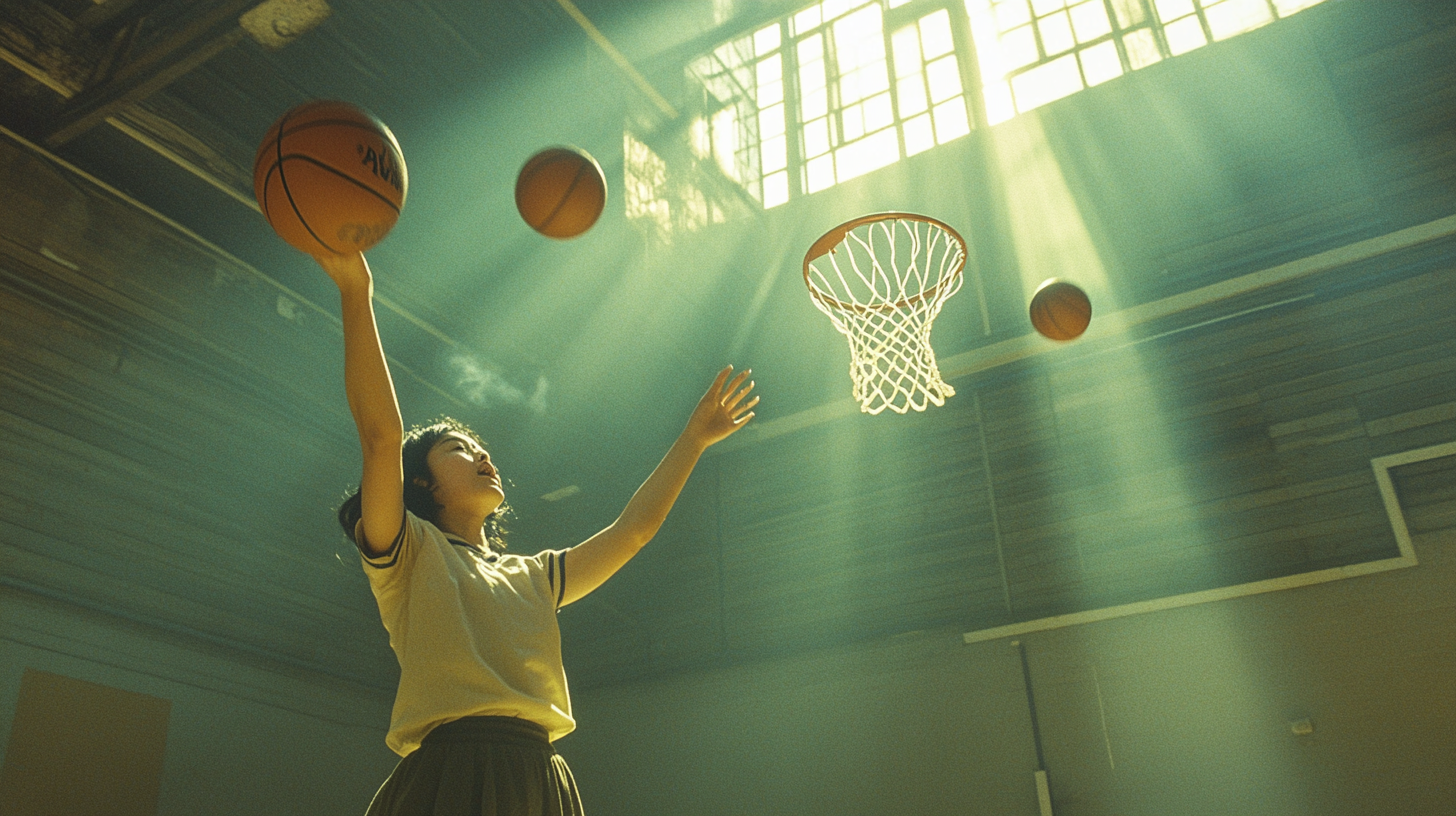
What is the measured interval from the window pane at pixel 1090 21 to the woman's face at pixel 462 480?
7521mm

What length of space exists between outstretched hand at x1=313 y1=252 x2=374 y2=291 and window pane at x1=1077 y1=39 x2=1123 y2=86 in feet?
24.7

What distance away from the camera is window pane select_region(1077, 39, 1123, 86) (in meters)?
8.20

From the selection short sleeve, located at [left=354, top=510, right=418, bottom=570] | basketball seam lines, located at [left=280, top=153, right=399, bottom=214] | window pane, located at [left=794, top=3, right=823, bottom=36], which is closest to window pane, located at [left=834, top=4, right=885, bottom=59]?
window pane, located at [left=794, top=3, right=823, bottom=36]

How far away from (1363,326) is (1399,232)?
68 centimetres

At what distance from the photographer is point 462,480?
246 centimetres

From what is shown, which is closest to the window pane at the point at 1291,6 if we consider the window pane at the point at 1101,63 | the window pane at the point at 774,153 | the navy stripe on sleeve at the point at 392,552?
the window pane at the point at 1101,63

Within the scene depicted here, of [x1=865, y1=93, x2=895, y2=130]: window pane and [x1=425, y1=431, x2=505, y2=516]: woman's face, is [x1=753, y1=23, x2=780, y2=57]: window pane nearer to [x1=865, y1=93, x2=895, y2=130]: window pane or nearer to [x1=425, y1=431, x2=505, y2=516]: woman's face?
[x1=865, y1=93, x2=895, y2=130]: window pane

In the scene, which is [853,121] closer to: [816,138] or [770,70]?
[816,138]

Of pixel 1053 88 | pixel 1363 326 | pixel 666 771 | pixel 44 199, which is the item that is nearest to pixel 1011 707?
pixel 666 771

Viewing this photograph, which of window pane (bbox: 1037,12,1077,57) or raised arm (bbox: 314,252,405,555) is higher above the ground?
window pane (bbox: 1037,12,1077,57)

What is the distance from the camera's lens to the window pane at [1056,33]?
8453 millimetres

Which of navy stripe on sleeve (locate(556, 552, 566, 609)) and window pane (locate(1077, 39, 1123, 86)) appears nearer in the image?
navy stripe on sleeve (locate(556, 552, 566, 609))

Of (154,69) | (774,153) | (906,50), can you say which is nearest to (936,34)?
(906,50)

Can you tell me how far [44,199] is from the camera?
256 inches
